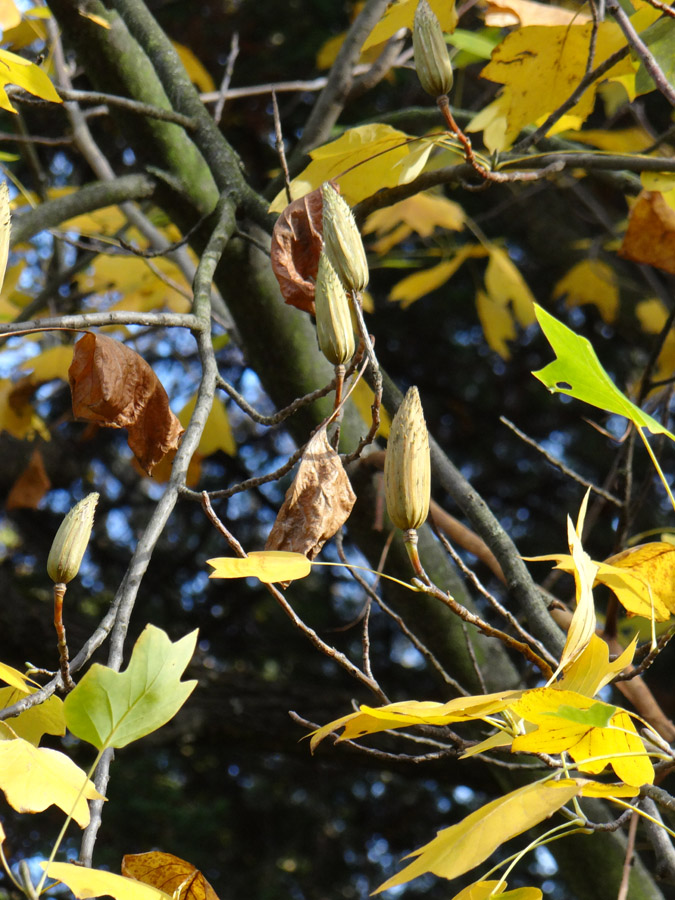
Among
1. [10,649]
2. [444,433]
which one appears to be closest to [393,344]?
[444,433]

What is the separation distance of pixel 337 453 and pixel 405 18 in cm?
35

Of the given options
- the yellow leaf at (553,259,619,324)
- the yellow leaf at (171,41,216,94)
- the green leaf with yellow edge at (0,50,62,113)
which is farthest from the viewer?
the yellow leaf at (553,259,619,324)

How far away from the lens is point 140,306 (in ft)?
4.03

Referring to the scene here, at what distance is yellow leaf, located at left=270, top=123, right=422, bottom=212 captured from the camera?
0.55 metres

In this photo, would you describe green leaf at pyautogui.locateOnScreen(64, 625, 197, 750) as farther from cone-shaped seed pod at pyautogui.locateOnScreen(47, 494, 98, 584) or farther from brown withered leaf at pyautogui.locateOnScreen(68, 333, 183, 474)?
brown withered leaf at pyautogui.locateOnScreen(68, 333, 183, 474)

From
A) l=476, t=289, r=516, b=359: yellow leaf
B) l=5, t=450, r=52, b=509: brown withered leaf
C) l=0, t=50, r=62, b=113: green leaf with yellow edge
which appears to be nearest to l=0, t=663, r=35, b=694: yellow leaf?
l=0, t=50, r=62, b=113: green leaf with yellow edge

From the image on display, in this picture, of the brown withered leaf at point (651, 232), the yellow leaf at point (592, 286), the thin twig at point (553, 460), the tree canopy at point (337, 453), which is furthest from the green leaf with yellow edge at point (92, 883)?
the yellow leaf at point (592, 286)

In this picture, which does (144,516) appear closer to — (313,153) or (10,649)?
(10,649)

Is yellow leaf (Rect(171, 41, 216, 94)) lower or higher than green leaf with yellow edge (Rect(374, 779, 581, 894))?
higher

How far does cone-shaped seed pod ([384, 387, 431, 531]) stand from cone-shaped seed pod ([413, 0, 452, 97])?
21 cm

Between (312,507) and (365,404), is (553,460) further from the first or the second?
(312,507)

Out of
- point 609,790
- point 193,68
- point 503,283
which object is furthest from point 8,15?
point 503,283

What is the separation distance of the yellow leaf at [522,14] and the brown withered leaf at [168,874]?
0.54 metres

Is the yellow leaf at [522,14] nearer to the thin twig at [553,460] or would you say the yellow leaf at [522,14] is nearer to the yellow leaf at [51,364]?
the thin twig at [553,460]
